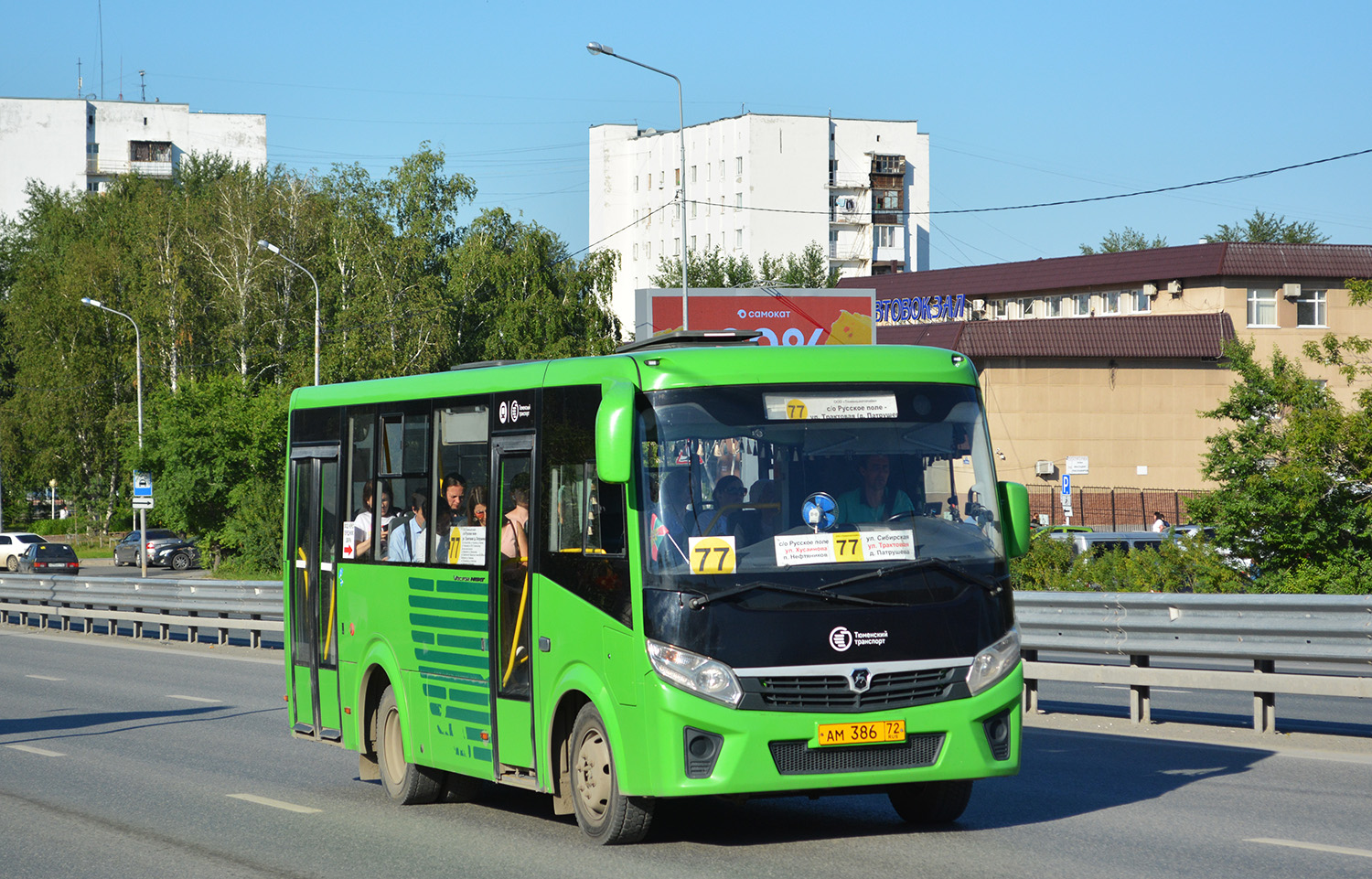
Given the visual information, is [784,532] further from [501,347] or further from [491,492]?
[501,347]

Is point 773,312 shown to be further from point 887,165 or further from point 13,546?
point 887,165

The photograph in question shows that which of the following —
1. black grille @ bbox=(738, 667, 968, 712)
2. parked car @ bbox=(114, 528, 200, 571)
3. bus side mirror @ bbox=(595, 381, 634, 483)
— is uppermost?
bus side mirror @ bbox=(595, 381, 634, 483)

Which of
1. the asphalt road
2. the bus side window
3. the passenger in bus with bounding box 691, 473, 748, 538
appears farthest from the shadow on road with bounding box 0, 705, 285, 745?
the passenger in bus with bounding box 691, 473, 748, 538

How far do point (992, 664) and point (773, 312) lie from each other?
3455 centimetres

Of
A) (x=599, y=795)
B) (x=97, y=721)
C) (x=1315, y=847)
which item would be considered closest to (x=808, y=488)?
(x=599, y=795)

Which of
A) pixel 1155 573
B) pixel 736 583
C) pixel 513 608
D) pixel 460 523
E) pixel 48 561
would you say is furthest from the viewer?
pixel 48 561

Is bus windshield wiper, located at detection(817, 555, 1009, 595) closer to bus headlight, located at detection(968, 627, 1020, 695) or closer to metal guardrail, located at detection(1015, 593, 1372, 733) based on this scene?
bus headlight, located at detection(968, 627, 1020, 695)

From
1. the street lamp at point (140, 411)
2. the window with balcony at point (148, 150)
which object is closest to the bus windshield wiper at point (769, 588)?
the street lamp at point (140, 411)

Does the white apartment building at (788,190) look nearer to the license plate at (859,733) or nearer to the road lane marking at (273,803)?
the road lane marking at (273,803)

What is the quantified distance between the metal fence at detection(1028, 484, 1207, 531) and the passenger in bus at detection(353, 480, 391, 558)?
157 ft

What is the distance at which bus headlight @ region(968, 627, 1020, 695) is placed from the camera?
7824 mm

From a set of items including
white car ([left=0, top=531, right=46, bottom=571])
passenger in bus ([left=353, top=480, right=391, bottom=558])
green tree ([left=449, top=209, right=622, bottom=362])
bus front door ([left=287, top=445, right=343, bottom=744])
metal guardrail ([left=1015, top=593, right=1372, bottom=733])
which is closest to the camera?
passenger in bus ([left=353, top=480, right=391, bottom=558])

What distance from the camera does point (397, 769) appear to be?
10352mm

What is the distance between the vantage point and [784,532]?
7.73m
